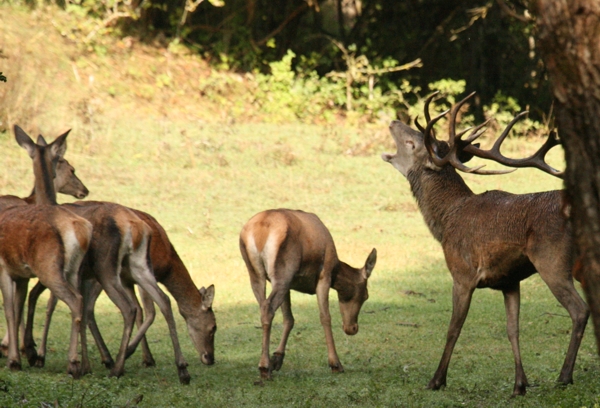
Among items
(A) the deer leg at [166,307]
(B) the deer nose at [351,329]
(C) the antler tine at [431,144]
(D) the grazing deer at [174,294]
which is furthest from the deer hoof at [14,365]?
(C) the antler tine at [431,144]

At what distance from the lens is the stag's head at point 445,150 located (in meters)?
7.40

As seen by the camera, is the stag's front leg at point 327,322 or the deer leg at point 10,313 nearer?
the deer leg at point 10,313

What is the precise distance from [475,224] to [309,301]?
13.4ft

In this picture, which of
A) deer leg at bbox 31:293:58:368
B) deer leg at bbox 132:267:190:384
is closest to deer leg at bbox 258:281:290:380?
deer leg at bbox 132:267:190:384

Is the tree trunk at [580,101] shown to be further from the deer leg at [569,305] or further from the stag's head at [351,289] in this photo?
the stag's head at [351,289]

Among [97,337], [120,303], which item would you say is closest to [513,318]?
[120,303]

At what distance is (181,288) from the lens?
8188mm

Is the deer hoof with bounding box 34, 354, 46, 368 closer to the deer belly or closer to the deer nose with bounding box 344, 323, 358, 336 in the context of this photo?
the deer nose with bounding box 344, 323, 358, 336

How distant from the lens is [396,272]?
11766mm

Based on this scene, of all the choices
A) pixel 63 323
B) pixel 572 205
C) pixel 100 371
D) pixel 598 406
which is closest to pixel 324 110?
pixel 63 323

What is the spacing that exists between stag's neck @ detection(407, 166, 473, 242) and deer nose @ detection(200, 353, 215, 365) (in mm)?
2194

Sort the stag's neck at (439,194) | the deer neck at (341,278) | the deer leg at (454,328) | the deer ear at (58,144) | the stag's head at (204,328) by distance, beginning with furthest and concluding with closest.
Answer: the deer ear at (58,144), the deer neck at (341,278), the stag's head at (204,328), the stag's neck at (439,194), the deer leg at (454,328)

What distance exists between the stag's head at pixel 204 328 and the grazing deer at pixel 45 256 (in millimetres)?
1126

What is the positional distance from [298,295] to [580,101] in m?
8.07
